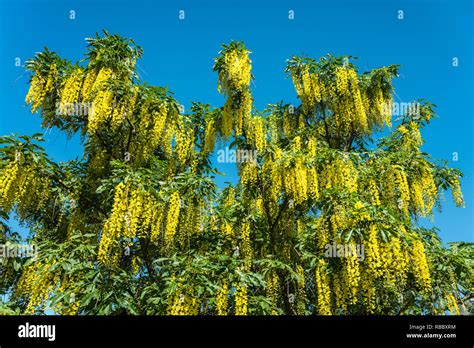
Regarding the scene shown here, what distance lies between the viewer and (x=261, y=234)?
27.2 feet

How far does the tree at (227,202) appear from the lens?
595cm

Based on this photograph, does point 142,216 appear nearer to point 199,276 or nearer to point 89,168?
point 199,276

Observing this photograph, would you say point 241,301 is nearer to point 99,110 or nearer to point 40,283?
point 40,283

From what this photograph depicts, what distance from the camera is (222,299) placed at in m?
5.67

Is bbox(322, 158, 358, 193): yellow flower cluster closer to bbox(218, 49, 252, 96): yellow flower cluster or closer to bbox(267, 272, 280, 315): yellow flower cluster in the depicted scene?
bbox(267, 272, 280, 315): yellow flower cluster

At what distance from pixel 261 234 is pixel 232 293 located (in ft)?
8.51

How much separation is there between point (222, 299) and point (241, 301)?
29 cm

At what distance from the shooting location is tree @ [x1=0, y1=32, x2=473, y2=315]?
5.95 meters

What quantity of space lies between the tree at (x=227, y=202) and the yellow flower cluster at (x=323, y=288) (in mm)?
25

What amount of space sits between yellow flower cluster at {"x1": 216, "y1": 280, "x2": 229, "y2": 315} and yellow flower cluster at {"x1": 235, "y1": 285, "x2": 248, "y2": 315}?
17 centimetres

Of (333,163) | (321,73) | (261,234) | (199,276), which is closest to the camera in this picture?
(199,276)

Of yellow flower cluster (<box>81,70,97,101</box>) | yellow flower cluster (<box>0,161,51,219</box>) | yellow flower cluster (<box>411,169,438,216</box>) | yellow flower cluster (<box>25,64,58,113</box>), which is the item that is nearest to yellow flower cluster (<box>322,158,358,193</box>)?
yellow flower cluster (<box>411,169,438,216</box>)

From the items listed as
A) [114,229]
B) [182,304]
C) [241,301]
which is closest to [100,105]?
[114,229]
